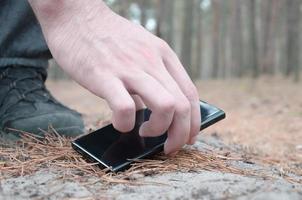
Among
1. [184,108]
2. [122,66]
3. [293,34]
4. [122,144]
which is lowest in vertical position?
[293,34]

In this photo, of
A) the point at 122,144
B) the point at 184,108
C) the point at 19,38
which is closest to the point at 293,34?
the point at 19,38

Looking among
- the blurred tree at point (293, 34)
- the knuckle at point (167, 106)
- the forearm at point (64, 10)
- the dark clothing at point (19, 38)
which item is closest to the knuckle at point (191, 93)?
the knuckle at point (167, 106)

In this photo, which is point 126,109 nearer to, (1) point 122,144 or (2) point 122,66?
(2) point 122,66

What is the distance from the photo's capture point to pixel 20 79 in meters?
1.87

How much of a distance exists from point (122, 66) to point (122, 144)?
1.02ft

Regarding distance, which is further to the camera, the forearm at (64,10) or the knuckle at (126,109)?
the forearm at (64,10)

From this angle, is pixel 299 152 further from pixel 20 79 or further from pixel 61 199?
pixel 61 199

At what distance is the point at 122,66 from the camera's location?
119cm

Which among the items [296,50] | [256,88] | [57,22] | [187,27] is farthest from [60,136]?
[187,27]

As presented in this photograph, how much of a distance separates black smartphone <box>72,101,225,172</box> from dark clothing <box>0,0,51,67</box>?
61 cm

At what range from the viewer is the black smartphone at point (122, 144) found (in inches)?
52.2

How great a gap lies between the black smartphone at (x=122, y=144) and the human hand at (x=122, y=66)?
0.22ft

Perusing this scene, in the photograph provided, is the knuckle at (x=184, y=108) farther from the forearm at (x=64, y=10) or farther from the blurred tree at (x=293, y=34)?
the blurred tree at (x=293, y=34)

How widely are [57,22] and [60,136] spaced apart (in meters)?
0.55
